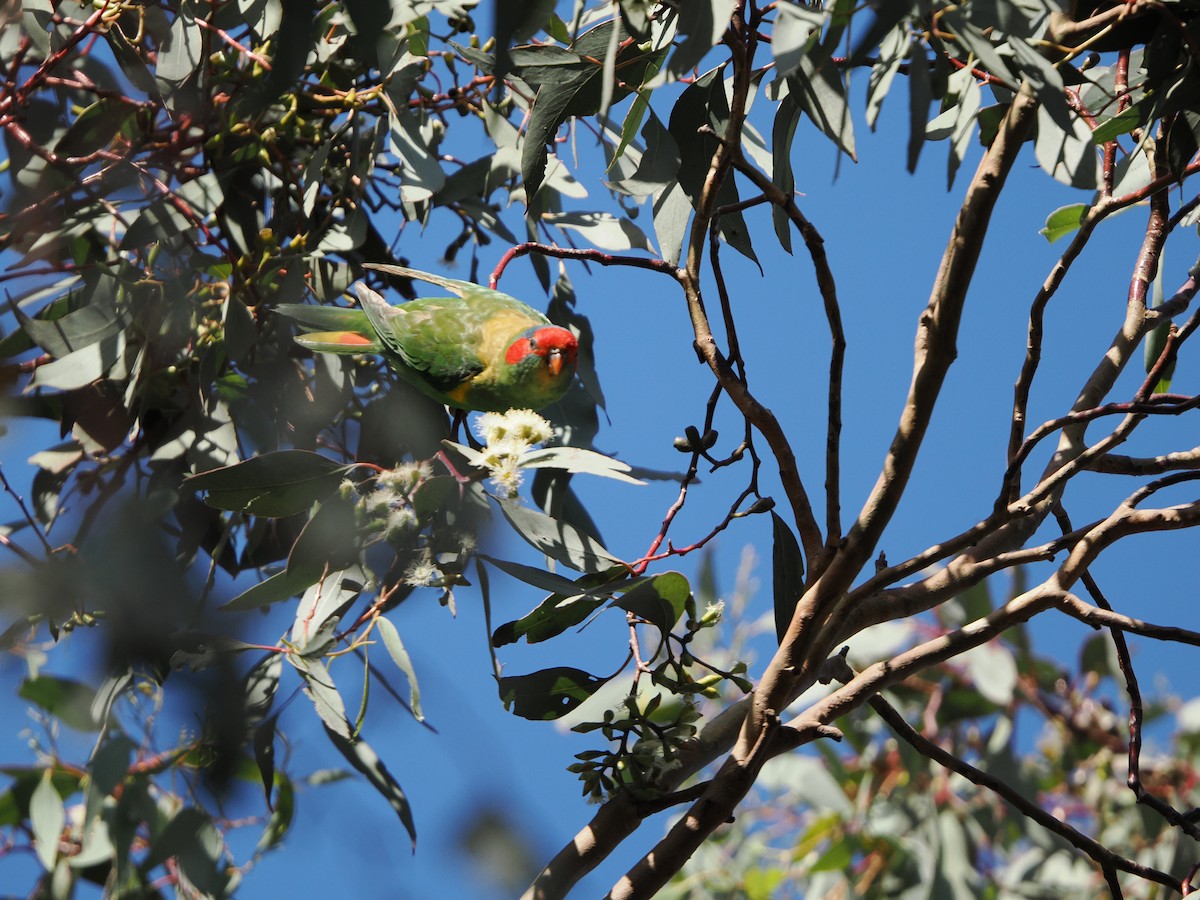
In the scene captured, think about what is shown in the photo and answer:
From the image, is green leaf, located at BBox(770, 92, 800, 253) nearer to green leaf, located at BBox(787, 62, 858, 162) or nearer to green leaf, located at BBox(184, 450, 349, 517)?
green leaf, located at BBox(787, 62, 858, 162)

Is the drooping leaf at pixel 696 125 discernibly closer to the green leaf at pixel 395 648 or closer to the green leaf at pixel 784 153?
the green leaf at pixel 784 153

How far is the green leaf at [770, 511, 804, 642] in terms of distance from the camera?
3.43 ft

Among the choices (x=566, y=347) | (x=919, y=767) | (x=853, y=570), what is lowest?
(x=919, y=767)

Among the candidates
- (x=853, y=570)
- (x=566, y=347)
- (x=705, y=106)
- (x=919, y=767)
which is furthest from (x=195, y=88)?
(x=919, y=767)

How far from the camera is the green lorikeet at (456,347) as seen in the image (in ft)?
4.57

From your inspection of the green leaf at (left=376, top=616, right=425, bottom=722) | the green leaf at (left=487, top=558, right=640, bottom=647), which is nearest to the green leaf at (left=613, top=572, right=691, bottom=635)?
the green leaf at (left=487, top=558, right=640, bottom=647)

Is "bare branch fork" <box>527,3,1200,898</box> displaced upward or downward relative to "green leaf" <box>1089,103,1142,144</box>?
downward

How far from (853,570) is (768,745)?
6.5 inches

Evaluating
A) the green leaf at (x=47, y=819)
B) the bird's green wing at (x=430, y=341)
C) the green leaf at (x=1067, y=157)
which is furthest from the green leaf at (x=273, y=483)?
the green leaf at (x=47, y=819)

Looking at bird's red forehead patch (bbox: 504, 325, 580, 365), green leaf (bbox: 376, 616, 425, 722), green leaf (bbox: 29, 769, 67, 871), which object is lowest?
green leaf (bbox: 29, 769, 67, 871)

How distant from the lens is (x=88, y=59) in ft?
4.97

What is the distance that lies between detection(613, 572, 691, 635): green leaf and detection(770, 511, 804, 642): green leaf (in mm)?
133

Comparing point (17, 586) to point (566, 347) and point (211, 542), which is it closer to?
point (211, 542)

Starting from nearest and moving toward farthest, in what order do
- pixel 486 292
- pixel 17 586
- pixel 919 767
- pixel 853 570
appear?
1. pixel 853 570
2. pixel 17 586
3. pixel 486 292
4. pixel 919 767
